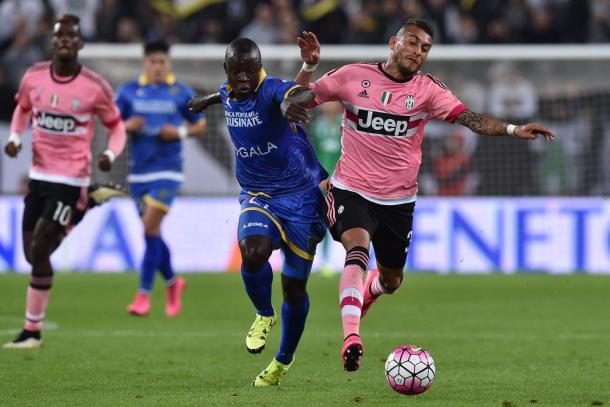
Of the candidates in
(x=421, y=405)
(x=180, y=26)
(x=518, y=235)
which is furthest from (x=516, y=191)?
(x=421, y=405)

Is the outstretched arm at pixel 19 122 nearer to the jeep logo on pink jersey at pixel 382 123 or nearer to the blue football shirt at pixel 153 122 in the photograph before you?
the blue football shirt at pixel 153 122

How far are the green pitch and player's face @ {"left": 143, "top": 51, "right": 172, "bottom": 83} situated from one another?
2.55m

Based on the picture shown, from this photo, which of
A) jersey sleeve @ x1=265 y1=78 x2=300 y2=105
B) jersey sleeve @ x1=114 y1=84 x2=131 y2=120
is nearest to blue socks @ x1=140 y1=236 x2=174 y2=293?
jersey sleeve @ x1=114 y1=84 x2=131 y2=120

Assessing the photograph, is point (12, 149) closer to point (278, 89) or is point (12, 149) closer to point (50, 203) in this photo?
point (50, 203)

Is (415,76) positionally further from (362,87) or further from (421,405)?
(421,405)

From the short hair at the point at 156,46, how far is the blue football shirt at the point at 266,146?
5.34 m

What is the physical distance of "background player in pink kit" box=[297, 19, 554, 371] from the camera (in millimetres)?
9266

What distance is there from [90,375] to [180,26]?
A: 40.8ft

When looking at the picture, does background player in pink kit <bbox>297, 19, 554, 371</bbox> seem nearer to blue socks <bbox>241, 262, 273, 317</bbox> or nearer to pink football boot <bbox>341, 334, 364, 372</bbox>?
blue socks <bbox>241, 262, 273, 317</bbox>

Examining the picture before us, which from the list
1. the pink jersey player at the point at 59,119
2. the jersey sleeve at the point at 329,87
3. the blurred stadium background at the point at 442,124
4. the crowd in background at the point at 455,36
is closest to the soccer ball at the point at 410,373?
the jersey sleeve at the point at 329,87

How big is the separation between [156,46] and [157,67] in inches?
10.1

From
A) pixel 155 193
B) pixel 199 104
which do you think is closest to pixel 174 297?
pixel 155 193

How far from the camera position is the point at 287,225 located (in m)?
9.00

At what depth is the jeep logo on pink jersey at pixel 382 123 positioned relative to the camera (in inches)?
369
